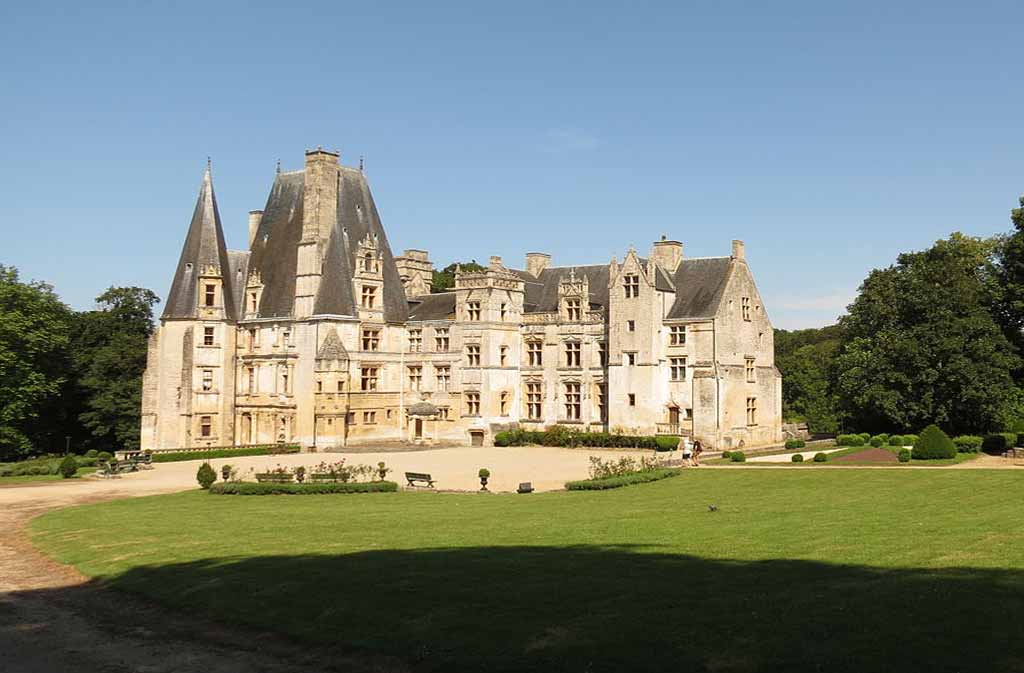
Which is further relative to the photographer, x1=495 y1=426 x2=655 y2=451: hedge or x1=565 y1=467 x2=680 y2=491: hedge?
x1=495 y1=426 x2=655 y2=451: hedge

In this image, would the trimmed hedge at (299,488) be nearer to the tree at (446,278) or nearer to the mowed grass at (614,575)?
the mowed grass at (614,575)

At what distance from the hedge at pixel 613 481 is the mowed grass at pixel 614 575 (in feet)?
13.9

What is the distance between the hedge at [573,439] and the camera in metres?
56.5

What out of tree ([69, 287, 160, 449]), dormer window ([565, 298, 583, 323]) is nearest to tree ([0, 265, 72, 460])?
tree ([69, 287, 160, 449])

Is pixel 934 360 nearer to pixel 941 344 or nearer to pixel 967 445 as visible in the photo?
pixel 941 344

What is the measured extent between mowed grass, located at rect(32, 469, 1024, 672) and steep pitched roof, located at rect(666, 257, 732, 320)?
89.5 feet

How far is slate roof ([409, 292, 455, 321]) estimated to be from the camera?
213ft

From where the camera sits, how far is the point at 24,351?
62.0 meters

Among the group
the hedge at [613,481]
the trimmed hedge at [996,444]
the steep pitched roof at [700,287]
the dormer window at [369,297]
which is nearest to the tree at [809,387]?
the steep pitched roof at [700,287]

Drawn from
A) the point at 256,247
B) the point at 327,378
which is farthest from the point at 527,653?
the point at 256,247

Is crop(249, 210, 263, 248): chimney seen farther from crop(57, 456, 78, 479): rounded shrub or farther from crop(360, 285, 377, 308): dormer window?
crop(57, 456, 78, 479): rounded shrub

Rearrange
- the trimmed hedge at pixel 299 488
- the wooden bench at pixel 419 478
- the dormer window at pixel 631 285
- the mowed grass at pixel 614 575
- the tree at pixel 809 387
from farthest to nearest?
the tree at pixel 809 387, the dormer window at pixel 631 285, the wooden bench at pixel 419 478, the trimmed hedge at pixel 299 488, the mowed grass at pixel 614 575

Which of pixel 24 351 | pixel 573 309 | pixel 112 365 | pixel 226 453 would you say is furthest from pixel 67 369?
pixel 573 309

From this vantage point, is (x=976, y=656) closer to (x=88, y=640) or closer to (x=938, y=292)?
(x=88, y=640)
